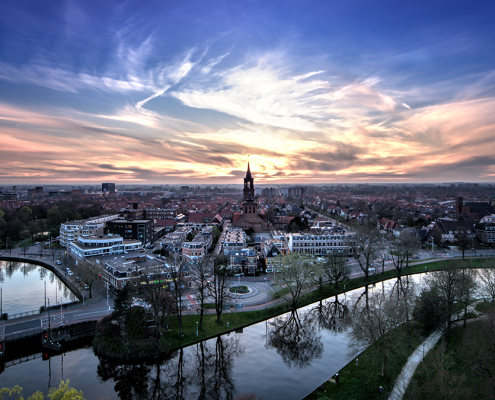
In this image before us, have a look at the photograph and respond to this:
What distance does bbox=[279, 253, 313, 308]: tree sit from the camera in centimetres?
3167

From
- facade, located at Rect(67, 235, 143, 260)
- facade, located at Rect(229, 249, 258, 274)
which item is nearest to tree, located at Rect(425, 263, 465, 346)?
facade, located at Rect(229, 249, 258, 274)

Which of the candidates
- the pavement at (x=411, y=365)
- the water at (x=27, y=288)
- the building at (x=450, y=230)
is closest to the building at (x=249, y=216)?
the building at (x=450, y=230)

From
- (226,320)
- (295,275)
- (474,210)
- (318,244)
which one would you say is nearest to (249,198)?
(318,244)

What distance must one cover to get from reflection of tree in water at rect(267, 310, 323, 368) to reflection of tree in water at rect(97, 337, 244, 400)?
3.47 metres

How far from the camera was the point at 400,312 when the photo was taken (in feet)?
70.4

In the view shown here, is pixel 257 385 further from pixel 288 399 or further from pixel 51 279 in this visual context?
pixel 51 279

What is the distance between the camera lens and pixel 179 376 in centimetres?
2125

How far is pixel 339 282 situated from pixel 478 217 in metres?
63.7

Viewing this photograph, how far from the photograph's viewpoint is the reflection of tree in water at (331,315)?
1137 inches

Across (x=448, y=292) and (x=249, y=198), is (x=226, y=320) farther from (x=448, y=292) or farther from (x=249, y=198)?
(x=249, y=198)

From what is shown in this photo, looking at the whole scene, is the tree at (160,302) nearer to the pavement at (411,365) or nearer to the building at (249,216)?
the pavement at (411,365)

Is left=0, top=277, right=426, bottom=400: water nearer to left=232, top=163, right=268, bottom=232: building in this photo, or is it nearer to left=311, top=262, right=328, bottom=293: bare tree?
left=311, top=262, right=328, bottom=293: bare tree

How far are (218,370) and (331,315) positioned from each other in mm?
13989

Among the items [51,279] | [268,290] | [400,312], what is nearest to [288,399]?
[400,312]
